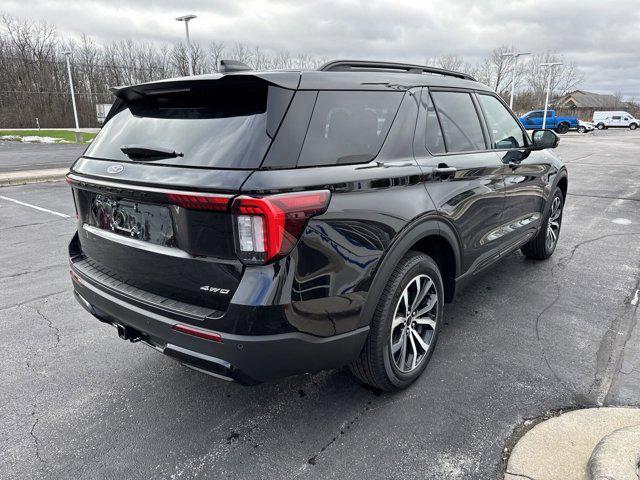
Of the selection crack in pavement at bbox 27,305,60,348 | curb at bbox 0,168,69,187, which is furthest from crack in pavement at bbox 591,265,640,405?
curb at bbox 0,168,69,187

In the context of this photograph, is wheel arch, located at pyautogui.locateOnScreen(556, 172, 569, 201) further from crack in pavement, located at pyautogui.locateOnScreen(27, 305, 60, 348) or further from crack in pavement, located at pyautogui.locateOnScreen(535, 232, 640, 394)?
crack in pavement, located at pyautogui.locateOnScreen(27, 305, 60, 348)

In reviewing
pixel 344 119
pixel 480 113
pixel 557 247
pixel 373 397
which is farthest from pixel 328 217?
pixel 557 247

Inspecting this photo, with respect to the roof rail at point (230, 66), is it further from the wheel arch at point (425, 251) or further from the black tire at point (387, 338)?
the black tire at point (387, 338)

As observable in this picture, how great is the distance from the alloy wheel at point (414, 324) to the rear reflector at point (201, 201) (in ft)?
3.82

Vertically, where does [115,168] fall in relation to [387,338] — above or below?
above

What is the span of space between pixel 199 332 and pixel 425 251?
1577 mm

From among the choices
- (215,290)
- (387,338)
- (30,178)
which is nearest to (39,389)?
(215,290)

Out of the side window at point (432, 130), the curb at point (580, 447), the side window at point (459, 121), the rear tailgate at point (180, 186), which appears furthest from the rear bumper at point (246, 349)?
the side window at point (459, 121)

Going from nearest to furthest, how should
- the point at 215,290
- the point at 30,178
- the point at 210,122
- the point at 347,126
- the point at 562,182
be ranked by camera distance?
1. the point at 215,290
2. the point at 210,122
3. the point at 347,126
4. the point at 562,182
5. the point at 30,178

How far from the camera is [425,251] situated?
2.95 meters

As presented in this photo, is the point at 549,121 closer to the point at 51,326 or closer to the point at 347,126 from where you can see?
the point at 347,126

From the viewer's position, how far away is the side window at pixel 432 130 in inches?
112

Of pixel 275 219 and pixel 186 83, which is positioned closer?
pixel 275 219

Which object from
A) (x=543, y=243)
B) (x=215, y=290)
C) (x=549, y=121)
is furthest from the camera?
(x=549, y=121)
